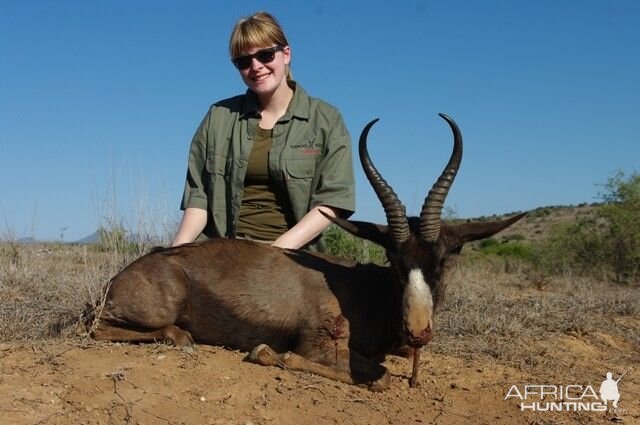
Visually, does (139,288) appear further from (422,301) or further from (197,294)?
(422,301)

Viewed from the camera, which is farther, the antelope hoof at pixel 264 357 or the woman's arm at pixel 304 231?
Answer: the woman's arm at pixel 304 231

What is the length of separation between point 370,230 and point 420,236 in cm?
47

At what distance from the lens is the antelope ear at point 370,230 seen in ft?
19.1

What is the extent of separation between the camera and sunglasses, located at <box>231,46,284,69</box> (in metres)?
7.15

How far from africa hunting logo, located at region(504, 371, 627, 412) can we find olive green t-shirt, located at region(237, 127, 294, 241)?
115 inches

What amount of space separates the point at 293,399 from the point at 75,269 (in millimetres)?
7304

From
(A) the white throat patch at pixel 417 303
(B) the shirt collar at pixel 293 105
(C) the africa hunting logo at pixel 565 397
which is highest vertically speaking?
(B) the shirt collar at pixel 293 105

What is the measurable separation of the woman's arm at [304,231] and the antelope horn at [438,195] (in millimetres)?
1413

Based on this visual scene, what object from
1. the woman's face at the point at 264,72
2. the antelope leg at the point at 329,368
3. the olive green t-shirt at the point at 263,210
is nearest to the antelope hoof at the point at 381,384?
the antelope leg at the point at 329,368

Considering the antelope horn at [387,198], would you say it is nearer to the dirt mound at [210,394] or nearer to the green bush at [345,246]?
the dirt mound at [210,394]

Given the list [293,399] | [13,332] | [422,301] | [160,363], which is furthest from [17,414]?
[422,301]

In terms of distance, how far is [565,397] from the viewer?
5863 mm

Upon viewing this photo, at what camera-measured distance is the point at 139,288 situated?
598cm

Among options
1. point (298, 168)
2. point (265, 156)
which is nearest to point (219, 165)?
point (265, 156)
